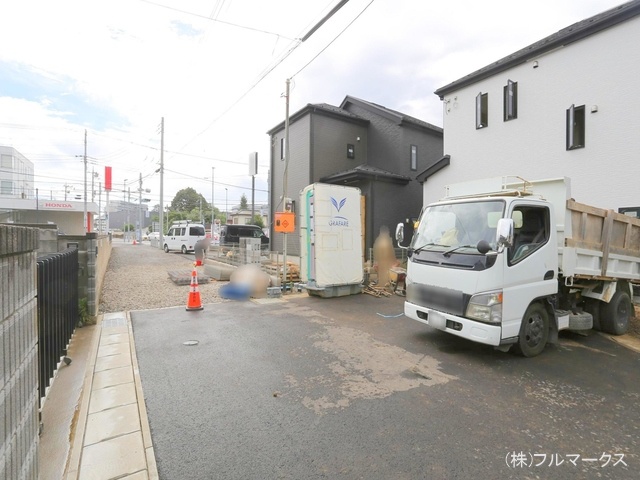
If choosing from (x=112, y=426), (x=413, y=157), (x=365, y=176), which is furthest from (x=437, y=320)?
(x=413, y=157)

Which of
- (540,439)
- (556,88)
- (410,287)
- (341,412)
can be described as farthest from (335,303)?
(556,88)

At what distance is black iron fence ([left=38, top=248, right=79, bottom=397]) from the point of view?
3.23m

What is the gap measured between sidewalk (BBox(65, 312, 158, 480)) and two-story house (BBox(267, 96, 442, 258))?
11.0 m

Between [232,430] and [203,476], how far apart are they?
56 cm

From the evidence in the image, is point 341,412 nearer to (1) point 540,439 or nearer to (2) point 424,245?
(1) point 540,439

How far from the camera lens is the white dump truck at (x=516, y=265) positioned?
4.32 m

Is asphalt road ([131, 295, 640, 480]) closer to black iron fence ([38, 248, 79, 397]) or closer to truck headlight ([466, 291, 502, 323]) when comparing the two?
truck headlight ([466, 291, 502, 323])

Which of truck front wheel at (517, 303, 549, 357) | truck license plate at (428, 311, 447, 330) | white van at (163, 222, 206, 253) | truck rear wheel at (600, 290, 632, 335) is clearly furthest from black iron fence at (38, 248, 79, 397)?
white van at (163, 222, 206, 253)

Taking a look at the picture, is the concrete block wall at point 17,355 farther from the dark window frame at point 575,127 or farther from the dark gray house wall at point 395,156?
the dark gray house wall at point 395,156

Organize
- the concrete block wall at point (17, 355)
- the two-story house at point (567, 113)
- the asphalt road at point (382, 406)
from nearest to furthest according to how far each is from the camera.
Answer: the concrete block wall at point (17, 355)
the asphalt road at point (382, 406)
the two-story house at point (567, 113)

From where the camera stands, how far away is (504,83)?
1102 cm

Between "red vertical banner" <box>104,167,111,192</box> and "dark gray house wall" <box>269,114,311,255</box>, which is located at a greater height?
"red vertical banner" <box>104,167,111,192</box>

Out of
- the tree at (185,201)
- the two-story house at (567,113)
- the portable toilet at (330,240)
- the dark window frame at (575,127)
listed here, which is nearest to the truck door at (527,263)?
the portable toilet at (330,240)

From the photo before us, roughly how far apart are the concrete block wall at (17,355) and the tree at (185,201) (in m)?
71.3
